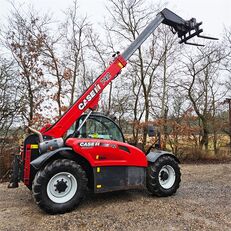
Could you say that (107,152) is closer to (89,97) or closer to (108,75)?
(89,97)

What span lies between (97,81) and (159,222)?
3.17 m

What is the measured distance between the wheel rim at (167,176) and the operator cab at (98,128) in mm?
1269

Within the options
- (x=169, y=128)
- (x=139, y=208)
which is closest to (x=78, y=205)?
(x=139, y=208)

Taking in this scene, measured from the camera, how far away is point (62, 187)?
4613 millimetres

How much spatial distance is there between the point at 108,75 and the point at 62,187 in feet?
8.83

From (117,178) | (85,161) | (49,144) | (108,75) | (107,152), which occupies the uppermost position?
(108,75)

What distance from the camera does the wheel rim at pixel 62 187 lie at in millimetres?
4551

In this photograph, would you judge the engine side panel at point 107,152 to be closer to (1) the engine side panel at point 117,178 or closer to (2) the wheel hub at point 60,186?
(1) the engine side panel at point 117,178

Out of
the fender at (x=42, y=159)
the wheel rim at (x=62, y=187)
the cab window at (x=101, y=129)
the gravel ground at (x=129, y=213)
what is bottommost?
the gravel ground at (x=129, y=213)

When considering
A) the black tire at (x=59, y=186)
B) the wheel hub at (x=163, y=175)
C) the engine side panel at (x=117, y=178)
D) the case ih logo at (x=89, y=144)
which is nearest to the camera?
the black tire at (x=59, y=186)

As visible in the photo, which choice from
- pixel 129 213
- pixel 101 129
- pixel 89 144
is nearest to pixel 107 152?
pixel 89 144

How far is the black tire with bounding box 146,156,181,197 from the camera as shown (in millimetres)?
5602

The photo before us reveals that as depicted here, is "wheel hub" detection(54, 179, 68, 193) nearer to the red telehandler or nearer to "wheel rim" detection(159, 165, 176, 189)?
the red telehandler

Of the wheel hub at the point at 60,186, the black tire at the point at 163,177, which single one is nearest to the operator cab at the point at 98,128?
the black tire at the point at 163,177
